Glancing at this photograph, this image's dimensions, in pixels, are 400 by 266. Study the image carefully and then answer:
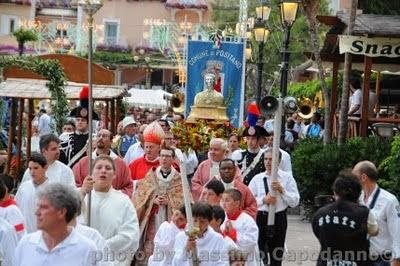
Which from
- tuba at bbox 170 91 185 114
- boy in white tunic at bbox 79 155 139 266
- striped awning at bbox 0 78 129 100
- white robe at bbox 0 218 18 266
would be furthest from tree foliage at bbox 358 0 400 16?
white robe at bbox 0 218 18 266

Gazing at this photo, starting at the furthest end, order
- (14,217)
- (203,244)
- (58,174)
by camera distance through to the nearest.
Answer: (58,174)
(203,244)
(14,217)

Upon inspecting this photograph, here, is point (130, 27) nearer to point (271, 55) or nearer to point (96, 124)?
point (271, 55)

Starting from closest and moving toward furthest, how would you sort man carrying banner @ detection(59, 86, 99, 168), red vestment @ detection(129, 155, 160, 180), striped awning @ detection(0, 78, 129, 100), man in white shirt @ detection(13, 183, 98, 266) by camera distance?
man in white shirt @ detection(13, 183, 98, 266), red vestment @ detection(129, 155, 160, 180), man carrying banner @ detection(59, 86, 99, 168), striped awning @ detection(0, 78, 129, 100)

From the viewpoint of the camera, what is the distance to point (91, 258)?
746cm

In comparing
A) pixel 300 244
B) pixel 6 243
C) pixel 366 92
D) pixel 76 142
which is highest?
pixel 366 92

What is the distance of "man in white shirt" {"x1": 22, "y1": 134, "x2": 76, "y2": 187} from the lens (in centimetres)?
1187

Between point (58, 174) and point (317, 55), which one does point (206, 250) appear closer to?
point (58, 174)

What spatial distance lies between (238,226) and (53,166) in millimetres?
2010

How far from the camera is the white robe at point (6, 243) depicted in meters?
8.62

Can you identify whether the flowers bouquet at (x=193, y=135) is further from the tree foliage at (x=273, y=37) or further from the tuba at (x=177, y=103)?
the tree foliage at (x=273, y=37)

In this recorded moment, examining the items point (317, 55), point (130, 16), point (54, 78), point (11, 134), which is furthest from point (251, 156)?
point (130, 16)

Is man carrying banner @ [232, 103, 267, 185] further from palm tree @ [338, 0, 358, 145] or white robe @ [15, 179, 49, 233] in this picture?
palm tree @ [338, 0, 358, 145]

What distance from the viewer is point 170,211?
12734 millimetres

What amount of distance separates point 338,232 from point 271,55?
49.3 metres
